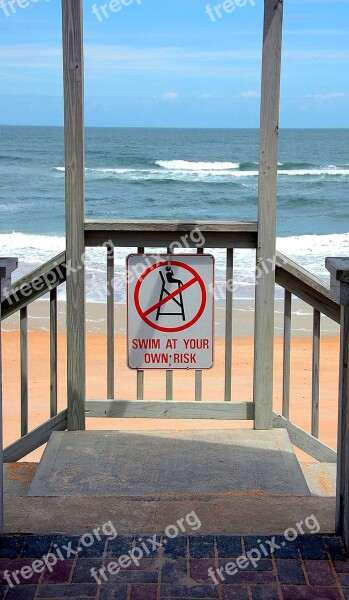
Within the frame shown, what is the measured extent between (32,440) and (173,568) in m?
1.97

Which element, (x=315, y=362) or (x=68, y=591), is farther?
(x=315, y=362)

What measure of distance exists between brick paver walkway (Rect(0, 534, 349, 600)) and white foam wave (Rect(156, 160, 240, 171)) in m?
30.2

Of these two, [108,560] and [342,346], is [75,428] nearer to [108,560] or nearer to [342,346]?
[108,560]

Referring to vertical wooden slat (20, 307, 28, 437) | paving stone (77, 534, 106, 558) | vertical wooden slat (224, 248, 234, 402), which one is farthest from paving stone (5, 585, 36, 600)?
vertical wooden slat (224, 248, 234, 402)

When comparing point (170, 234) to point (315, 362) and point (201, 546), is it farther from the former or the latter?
point (201, 546)

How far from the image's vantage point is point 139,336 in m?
4.36

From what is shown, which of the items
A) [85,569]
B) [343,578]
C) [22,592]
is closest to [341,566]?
[343,578]

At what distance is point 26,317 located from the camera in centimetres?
A: 425

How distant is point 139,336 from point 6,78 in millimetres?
30914

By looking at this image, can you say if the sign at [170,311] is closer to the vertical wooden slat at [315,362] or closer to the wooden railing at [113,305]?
the wooden railing at [113,305]

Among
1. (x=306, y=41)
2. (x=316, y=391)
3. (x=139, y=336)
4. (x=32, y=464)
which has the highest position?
(x=306, y=41)

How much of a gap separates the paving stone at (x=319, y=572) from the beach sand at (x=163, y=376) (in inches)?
125

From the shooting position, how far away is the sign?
4.28 meters

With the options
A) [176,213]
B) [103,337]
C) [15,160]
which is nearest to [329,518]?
[103,337]
